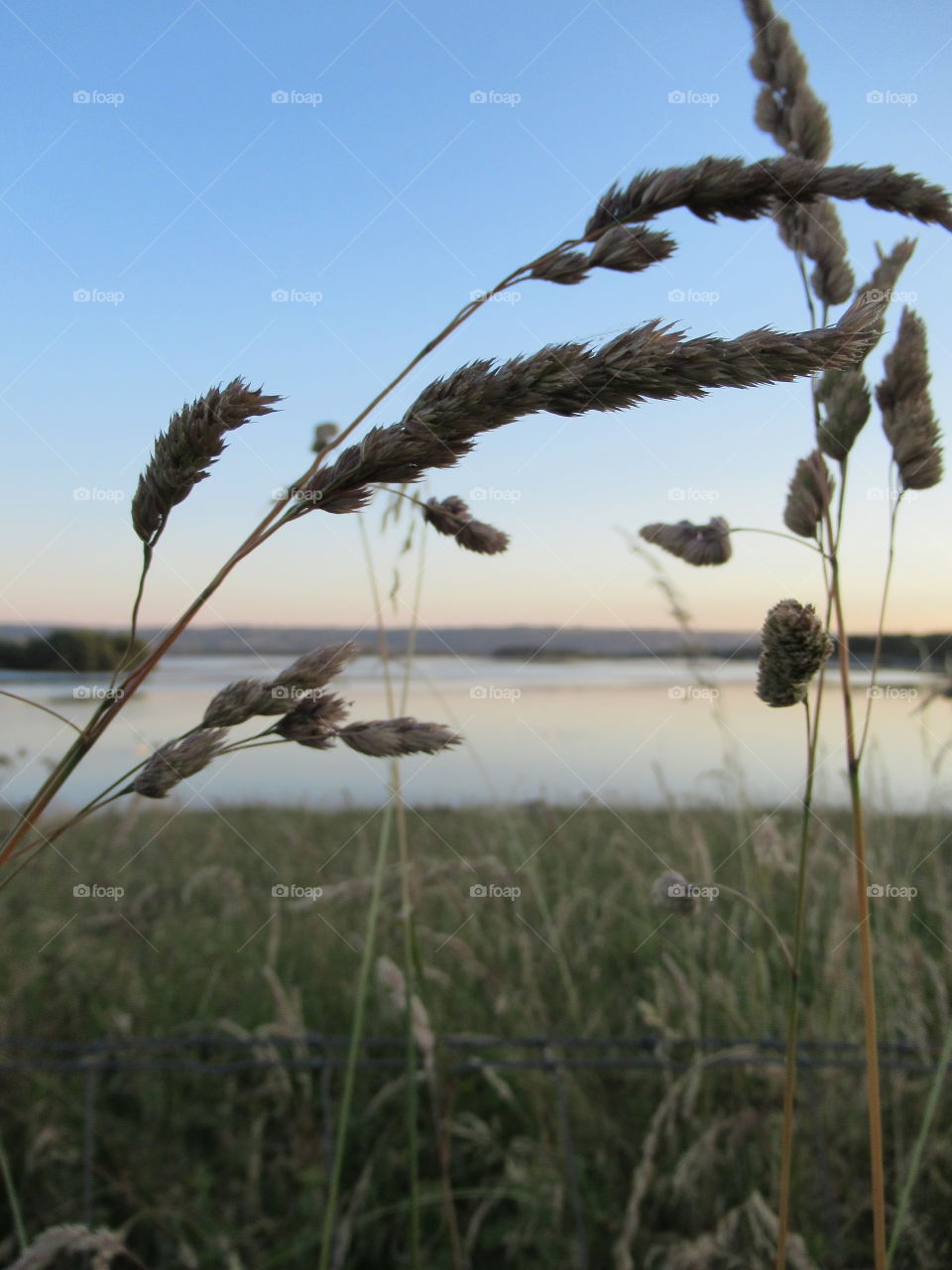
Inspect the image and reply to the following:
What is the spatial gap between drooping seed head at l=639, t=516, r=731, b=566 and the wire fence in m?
1.10

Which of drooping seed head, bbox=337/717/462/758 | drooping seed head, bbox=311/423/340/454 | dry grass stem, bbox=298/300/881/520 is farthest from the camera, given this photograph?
drooping seed head, bbox=311/423/340/454

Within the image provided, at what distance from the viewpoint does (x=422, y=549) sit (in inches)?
61.3

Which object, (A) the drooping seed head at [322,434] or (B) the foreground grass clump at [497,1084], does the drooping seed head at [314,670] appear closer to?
(B) the foreground grass clump at [497,1084]

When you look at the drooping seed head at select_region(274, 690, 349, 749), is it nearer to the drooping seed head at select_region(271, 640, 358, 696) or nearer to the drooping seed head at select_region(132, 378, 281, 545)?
the drooping seed head at select_region(271, 640, 358, 696)

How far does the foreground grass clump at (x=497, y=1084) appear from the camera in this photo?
5.93 feet

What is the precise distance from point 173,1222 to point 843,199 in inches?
80.8

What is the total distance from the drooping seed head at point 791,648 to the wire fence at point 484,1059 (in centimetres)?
116

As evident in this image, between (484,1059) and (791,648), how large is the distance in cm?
169

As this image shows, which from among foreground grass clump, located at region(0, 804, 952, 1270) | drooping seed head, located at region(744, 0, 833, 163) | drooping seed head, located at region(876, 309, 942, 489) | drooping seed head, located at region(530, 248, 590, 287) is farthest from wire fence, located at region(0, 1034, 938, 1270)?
drooping seed head, located at region(744, 0, 833, 163)

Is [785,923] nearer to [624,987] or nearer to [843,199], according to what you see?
[624,987]

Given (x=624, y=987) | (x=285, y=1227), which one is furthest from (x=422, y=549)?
(x=624, y=987)

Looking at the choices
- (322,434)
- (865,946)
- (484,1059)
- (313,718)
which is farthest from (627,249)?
(484,1059)

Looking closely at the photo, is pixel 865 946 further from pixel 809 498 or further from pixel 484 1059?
pixel 484 1059

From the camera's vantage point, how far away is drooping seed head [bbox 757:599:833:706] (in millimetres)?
777
